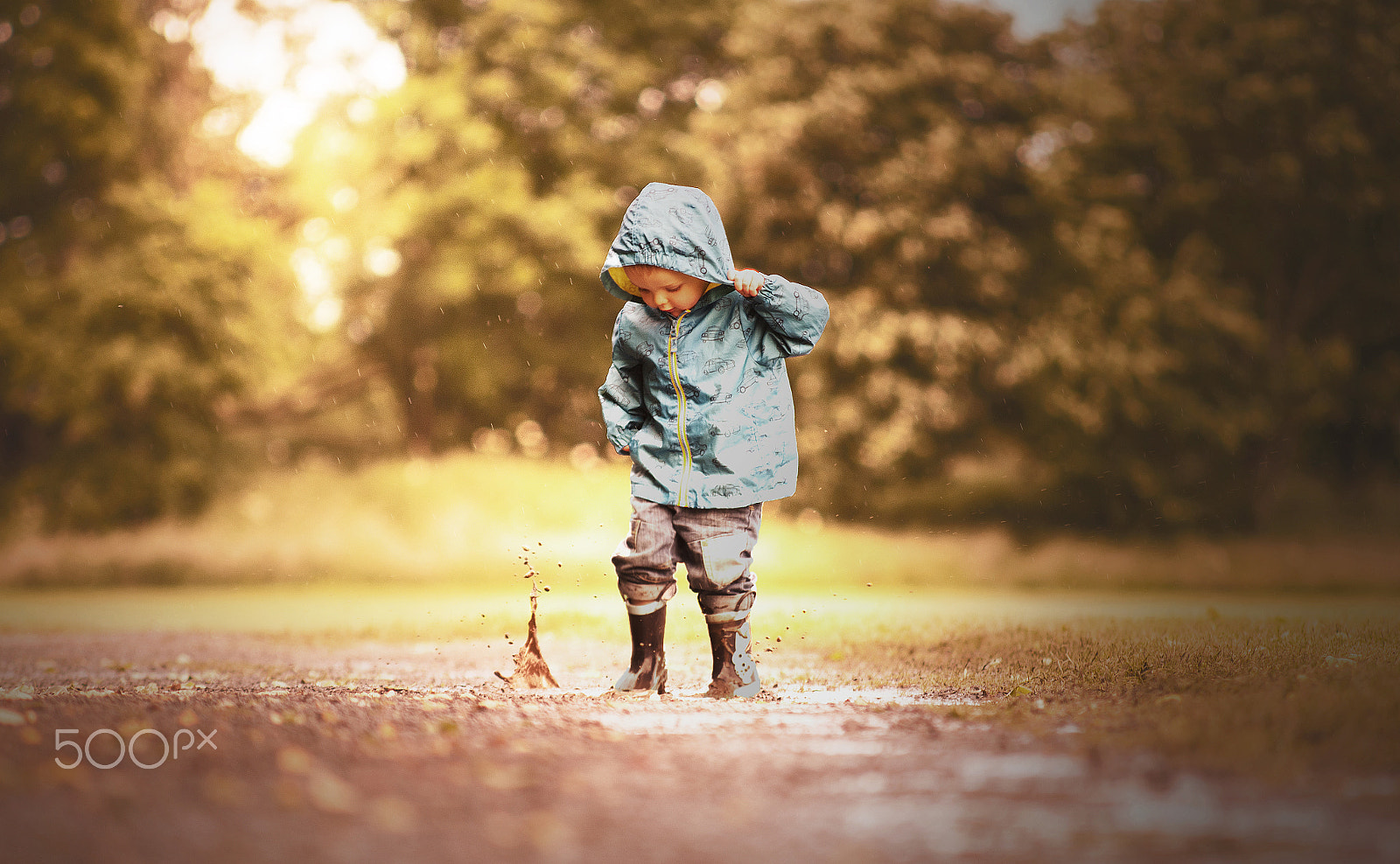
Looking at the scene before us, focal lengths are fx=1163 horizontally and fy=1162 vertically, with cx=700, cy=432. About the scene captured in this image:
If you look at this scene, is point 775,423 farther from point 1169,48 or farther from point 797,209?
point 1169,48

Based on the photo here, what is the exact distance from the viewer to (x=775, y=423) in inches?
189

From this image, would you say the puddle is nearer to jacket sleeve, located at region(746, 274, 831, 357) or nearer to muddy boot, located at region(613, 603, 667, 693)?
muddy boot, located at region(613, 603, 667, 693)

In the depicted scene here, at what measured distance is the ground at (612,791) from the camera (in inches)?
88.7

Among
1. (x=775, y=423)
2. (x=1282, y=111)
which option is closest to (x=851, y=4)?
(x=1282, y=111)

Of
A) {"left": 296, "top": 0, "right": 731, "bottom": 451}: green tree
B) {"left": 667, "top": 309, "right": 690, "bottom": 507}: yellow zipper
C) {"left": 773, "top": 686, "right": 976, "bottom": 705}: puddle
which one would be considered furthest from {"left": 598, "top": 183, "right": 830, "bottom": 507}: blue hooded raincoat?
{"left": 296, "top": 0, "right": 731, "bottom": 451}: green tree

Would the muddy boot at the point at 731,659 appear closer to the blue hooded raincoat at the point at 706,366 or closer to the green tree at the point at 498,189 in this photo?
the blue hooded raincoat at the point at 706,366

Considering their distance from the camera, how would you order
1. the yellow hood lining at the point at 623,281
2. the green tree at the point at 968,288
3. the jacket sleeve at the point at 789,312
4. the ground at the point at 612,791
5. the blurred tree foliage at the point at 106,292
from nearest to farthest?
the ground at the point at 612,791 < the jacket sleeve at the point at 789,312 < the yellow hood lining at the point at 623,281 < the blurred tree foliage at the point at 106,292 < the green tree at the point at 968,288

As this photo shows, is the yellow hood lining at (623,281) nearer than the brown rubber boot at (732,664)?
No

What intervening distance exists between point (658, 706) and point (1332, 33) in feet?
54.2

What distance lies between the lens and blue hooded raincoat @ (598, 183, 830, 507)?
4.68m

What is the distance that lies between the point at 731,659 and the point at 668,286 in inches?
60.9

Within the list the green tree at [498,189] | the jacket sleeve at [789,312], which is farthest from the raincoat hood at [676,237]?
the green tree at [498,189]

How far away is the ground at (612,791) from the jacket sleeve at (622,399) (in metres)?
1.25

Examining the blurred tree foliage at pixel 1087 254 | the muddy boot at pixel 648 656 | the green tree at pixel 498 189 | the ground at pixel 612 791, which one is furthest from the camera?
the green tree at pixel 498 189
